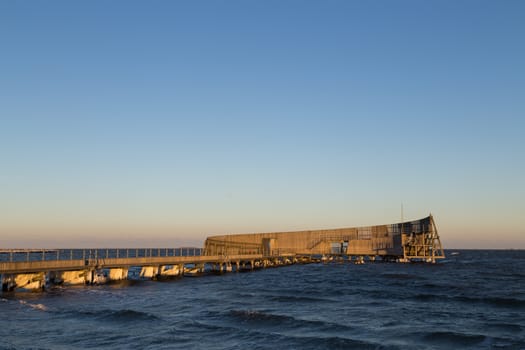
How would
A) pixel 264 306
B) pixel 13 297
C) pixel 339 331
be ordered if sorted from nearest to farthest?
pixel 339 331
pixel 264 306
pixel 13 297

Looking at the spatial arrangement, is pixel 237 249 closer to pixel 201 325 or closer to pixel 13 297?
pixel 13 297

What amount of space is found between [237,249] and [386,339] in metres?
90.3

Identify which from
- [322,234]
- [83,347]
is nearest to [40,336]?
[83,347]

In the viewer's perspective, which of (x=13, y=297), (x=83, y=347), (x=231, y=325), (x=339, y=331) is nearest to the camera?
(x=83, y=347)

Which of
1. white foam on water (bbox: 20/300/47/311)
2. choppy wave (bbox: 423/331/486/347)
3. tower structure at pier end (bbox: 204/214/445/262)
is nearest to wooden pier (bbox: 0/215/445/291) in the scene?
tower structure at pier end (bbox: 204/214/445/262)

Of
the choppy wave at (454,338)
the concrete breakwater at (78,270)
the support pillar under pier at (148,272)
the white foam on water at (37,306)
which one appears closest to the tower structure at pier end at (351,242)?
the concrete breakwater at (78,270)

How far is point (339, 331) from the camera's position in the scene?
25.7m

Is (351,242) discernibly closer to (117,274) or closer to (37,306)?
(117,274)

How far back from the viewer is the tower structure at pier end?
92.2m

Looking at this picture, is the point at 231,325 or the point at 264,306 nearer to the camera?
the point at 231,325

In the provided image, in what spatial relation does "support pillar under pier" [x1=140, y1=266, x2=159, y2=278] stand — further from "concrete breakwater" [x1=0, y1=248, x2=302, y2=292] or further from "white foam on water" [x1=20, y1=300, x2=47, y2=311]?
"white foam on water" [x1=20, y1=300, x2=47, y2=311]

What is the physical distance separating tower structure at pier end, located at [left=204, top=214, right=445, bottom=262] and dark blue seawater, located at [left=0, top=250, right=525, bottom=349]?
42.8 meters

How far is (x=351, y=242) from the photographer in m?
102

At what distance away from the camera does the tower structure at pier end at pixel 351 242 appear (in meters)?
92.2
